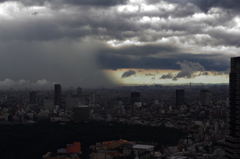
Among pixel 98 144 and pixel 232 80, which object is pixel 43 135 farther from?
pixel 232 80

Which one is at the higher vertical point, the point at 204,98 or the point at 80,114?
the point at 204,98

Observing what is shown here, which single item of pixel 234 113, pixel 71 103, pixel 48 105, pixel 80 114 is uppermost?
pixel 234 113

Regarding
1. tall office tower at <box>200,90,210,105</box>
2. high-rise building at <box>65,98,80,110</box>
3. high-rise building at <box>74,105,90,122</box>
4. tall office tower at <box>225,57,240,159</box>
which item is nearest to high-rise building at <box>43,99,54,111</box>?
high-rise building at <box>65,98,80,110</box>

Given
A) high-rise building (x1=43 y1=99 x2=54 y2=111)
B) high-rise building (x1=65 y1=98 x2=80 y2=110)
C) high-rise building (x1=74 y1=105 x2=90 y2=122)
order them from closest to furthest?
high-rise building (x1=74 y1=105 x2=90 y2=122) → high-rise building (x1=43 y1=99 x2=54 y2=111) → high-rise building (x1=65 y1=98 x2=80 y2=110)

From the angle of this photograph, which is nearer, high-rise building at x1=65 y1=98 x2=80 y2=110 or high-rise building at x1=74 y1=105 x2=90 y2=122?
high-rise building at x1=74 y1=105 x2=90 y2=122

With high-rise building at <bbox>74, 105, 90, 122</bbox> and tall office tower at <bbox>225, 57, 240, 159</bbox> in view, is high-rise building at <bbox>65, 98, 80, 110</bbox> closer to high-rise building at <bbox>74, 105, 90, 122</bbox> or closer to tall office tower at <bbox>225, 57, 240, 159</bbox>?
high-rise building at <bbox>74, 105, 90, 122</bbox>

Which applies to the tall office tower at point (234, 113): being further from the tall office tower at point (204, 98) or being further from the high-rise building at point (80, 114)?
the tall office tower at point (204, 98)

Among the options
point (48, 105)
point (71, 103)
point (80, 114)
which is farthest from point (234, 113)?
point (48, 105)

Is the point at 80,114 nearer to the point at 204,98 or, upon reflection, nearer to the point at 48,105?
the point at 48,105

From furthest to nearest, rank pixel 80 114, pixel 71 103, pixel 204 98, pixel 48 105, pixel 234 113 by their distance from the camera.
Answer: pixel 204 98 < pixel 71 103 < pixel 48 105 < pixel 80 114 < pixel 234 113
